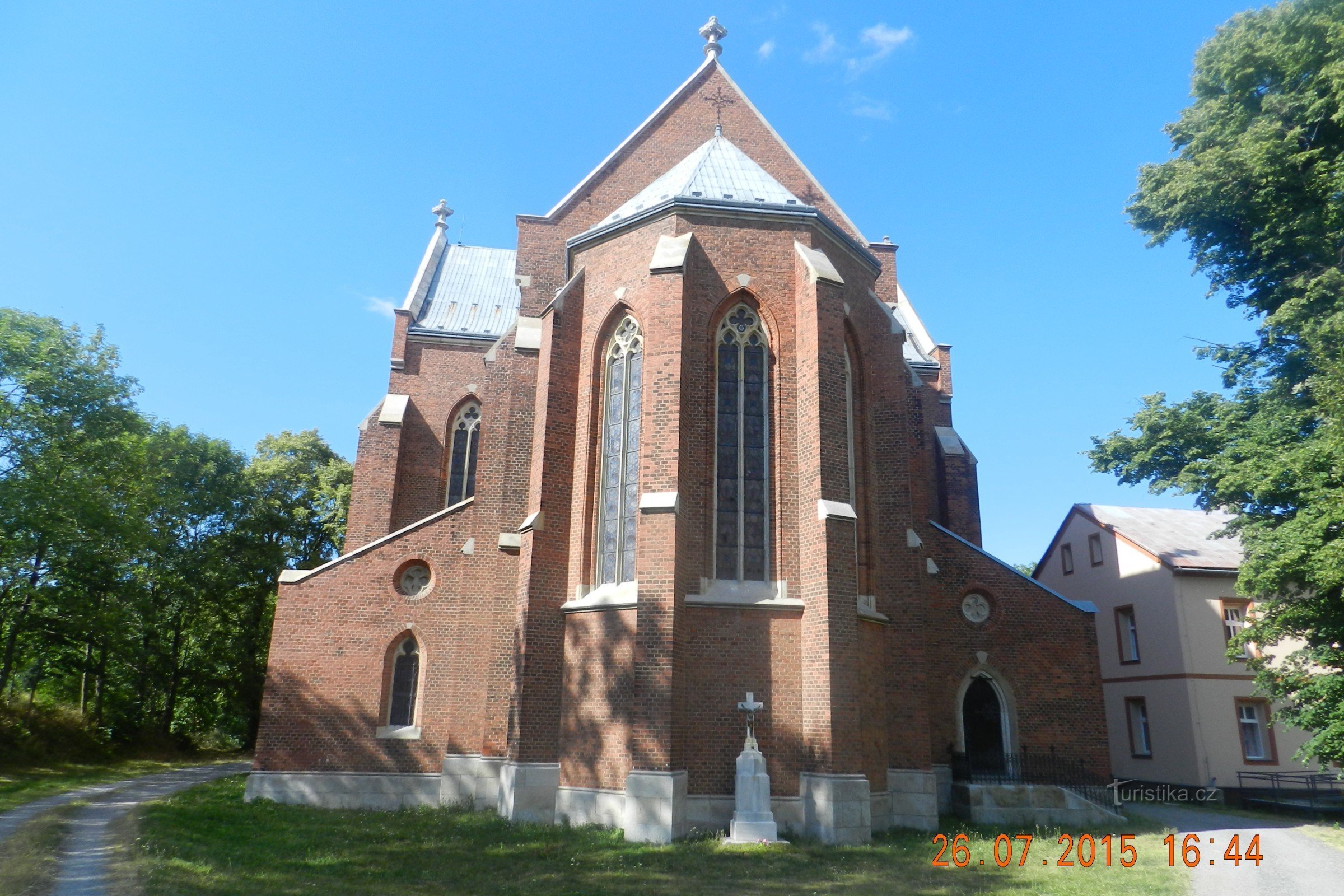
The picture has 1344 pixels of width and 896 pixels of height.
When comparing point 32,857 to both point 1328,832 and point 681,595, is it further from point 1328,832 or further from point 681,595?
point 1328,832

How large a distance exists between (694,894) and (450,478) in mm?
14958

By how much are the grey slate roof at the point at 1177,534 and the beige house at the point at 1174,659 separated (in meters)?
0.05

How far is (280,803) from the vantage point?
15.4m

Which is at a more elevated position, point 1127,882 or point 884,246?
point 884,246

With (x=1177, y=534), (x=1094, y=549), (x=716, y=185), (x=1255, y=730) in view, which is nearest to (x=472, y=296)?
(x=716, y=185)

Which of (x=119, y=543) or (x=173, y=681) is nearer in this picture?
(x=119, y=543)

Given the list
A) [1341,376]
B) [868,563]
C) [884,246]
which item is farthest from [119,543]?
[1341,376]

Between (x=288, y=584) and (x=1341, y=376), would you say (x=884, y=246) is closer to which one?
(x=1341, y=376)

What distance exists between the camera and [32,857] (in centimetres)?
1036

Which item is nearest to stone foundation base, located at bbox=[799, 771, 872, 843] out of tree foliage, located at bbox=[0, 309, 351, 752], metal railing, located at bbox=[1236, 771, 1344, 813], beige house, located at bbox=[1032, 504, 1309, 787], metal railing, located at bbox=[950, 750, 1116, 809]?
metal railing, located at bbox=[950, 750, 1116, 809]

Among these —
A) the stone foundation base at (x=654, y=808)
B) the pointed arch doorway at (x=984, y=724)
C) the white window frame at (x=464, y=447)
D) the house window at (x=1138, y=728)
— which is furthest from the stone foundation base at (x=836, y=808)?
the house window at (x=1138, y=728)

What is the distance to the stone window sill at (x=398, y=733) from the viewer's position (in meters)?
16.1

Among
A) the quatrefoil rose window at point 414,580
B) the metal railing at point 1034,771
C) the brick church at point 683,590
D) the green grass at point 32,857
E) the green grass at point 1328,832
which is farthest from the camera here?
the quatrefoil rose window at point 414,580

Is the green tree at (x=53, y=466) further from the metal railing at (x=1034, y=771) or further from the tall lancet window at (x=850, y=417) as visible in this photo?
the metal railing at (x=1034, y=771)
